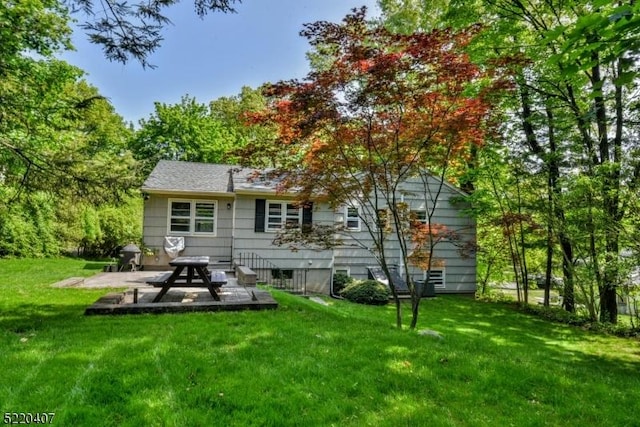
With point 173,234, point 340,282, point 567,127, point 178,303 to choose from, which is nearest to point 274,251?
point 340,282

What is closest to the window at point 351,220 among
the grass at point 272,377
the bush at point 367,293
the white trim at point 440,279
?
the bush at point 367,293

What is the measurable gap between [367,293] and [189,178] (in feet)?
22.8

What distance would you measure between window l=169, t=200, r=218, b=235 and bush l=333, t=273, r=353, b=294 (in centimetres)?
436

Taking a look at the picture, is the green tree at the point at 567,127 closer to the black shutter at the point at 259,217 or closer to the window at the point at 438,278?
the window at the point at 438,278

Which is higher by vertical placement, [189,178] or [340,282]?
[189,178]

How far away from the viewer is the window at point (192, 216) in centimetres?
1173

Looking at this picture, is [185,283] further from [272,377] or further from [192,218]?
[192,218]

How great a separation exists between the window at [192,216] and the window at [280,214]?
A: 6.02 feet

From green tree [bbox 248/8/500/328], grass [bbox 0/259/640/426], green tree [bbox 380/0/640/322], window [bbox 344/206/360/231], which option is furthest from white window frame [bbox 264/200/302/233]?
green tree [bbox 380/0/640/322]

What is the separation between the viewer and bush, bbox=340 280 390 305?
35.2 ft

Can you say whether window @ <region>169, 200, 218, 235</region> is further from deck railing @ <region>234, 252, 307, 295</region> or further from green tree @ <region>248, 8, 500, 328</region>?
green tree @ <region>248, 8, 500, 328</region>

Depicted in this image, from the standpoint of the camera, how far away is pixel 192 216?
11.9 metres

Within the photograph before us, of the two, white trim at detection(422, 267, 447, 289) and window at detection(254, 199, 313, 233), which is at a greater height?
window at detection(254, 199, 313, 233)

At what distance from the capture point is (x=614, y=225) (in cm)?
748
